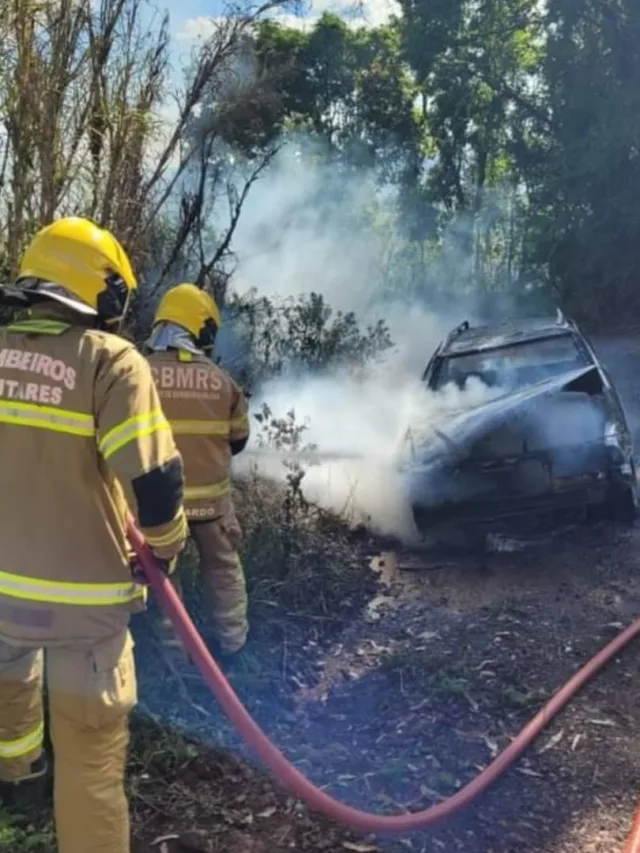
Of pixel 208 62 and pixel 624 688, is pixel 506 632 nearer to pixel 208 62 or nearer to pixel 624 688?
pixel 624 688

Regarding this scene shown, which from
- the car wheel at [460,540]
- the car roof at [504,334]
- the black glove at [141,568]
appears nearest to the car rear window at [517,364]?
the car roof at [504,334]

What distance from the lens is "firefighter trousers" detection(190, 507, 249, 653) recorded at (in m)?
4.38

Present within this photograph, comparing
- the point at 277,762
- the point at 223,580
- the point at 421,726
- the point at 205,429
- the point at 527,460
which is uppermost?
the point at 205,429

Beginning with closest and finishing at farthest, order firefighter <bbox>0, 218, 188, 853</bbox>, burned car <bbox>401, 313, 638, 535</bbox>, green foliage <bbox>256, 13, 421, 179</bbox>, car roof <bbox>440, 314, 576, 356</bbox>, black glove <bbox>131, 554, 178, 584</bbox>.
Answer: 1. firefighter <bbox>0, 218, 188, 853</bbox>
2. black glove <bbox>131, 554, 178, 584</bbox>
3. burned car <bbox>401, 313, 638, 535</bbox>
4. car roof <bbox>440, 314, 576, 356</bbox>
5. green foliage <bbox>256, 13, 421, 179</bbox>

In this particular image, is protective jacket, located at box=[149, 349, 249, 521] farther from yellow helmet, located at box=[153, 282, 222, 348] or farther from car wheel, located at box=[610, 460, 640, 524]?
car wheel, located at box=[610, 460, 640, 524]

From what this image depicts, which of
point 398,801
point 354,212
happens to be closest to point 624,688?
point 398,801

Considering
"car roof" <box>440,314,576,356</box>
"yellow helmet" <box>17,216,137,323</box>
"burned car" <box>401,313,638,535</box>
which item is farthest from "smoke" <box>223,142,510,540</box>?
"yellow helmet" <box>17,216,137,323</box>

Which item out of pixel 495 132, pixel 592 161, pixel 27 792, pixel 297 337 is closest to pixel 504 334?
pixel 297 337

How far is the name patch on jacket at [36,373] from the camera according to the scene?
104 inches

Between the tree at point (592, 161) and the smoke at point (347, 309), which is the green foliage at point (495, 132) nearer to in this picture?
the tree at point (592, 161)

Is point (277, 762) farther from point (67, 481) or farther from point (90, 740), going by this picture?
point (67, 481)

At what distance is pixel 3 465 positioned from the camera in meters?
2.73

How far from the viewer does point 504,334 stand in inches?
305

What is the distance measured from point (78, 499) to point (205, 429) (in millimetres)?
1627
